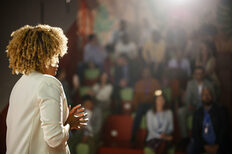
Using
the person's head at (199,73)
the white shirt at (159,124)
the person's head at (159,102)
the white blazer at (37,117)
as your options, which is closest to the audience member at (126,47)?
the person's head at (159,102)

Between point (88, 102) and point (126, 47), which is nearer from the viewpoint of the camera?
point (88, 102)

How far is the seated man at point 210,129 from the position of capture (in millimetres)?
5410

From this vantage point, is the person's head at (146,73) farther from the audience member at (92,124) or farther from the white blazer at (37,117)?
the white blazer at (37,117)

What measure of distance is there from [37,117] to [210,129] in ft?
15.4

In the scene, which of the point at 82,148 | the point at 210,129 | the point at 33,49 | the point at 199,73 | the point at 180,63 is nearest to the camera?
the point at 33,49

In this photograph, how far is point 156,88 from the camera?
5.98 meters

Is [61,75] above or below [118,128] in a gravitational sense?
above

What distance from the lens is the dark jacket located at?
5.44m

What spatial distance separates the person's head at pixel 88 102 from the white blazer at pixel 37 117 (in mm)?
4373

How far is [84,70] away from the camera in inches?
251

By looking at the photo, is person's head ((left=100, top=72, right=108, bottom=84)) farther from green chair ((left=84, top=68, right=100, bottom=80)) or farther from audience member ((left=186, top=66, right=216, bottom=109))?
Answer: audience member ((left=186, top=66, right=216, bottom=109))

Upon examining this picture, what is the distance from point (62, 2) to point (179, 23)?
3637 millimetres

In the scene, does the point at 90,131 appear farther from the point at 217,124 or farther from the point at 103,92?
the point at 217,124

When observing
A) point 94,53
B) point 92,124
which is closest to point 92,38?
point 94,53
